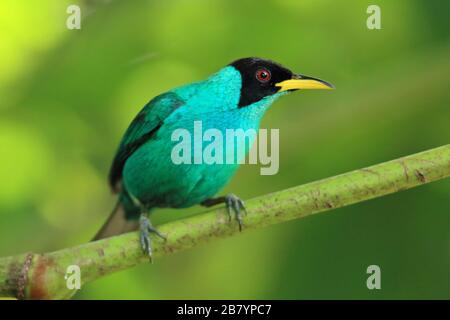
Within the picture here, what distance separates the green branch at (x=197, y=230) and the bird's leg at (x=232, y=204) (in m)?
0.04

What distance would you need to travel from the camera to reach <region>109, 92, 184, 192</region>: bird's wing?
3.14m

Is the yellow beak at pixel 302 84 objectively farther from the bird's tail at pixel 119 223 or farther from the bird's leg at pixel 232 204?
the bird's tail at pixel 119 223

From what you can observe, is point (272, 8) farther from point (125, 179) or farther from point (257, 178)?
point (125, 179)

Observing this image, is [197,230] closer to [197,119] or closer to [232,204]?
[232,204]

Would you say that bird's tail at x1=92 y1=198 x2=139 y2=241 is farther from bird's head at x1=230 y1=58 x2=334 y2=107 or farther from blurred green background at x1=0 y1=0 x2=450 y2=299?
bird's head at x1=230 y1=58 x2=334 y2=107

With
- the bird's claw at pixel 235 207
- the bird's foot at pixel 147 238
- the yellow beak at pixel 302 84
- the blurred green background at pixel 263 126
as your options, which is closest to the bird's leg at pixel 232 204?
the bird's claw at pixel 235 207

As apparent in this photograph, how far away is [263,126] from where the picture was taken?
324cm

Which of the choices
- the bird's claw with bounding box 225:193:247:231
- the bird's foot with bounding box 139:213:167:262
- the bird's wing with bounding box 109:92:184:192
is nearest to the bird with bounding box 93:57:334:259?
the bird's wing with bounding box 109:92:184:192

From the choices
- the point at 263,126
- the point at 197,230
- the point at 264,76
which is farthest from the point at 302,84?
the point at 197,230

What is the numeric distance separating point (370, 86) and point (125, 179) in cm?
116

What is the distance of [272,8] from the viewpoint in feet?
10.9

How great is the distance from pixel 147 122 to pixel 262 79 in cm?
53
